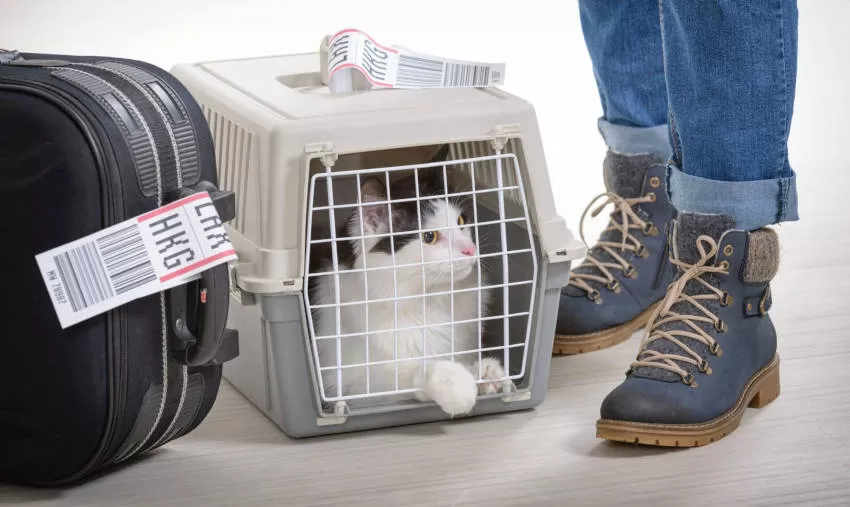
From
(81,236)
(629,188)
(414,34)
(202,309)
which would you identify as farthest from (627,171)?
(414,34)

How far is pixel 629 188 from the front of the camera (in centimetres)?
189

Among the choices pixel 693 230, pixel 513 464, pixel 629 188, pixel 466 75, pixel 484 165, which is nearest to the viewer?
pixel 513 464

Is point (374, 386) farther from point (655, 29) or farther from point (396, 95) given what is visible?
point (655, 29)

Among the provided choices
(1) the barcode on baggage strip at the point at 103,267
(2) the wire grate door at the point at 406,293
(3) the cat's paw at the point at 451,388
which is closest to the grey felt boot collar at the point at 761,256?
(2) the wire grate door at the point at 406,293

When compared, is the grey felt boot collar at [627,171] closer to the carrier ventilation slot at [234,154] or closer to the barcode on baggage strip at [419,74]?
the barcode on baggage strip at [419,74]

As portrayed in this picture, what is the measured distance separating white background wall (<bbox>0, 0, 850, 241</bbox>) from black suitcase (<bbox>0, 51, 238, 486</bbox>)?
1873mm

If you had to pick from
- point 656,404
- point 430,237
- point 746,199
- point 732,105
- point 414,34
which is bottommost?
point 414,34

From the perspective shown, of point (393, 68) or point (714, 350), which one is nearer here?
point (714, 350)

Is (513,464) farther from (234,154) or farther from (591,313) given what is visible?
(234,154)

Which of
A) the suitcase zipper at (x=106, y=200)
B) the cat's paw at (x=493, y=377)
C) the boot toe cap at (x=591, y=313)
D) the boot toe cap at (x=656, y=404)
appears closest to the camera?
the suitcase zipper at (x=106, y=200)

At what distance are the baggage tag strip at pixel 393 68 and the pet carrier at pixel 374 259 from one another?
0.03m

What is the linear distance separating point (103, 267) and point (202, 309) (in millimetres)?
120

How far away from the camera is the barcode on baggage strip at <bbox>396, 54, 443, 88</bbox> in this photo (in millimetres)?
1644

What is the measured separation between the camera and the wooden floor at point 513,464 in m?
1.36
